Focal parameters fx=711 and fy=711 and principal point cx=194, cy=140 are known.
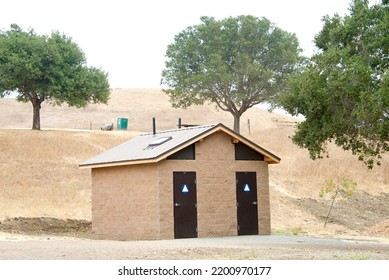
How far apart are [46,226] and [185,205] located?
11935 millimetres

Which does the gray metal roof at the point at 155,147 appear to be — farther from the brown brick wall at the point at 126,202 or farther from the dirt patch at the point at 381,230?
the dirt patch at the point at 381,230

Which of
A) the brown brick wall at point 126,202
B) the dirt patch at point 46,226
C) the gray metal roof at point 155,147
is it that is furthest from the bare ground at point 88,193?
the gray metal roof at point 155,147

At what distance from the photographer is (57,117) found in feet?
318

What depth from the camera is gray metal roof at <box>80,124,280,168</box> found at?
27391mm

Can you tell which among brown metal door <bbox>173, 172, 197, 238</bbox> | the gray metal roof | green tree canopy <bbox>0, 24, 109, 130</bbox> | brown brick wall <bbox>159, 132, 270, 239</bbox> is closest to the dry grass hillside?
green tree canopy <bbox>0, 24, 109, 130</bbox>

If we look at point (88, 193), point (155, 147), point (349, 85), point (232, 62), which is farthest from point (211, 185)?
point (232, 62)

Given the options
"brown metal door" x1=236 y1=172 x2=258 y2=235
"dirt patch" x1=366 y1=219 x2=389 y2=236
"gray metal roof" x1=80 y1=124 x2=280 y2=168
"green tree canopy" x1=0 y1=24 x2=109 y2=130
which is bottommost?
"dirt patch" x1=366 y1=219 x2=389 y2=236

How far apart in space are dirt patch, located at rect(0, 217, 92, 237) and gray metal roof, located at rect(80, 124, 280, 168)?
4.61 meters

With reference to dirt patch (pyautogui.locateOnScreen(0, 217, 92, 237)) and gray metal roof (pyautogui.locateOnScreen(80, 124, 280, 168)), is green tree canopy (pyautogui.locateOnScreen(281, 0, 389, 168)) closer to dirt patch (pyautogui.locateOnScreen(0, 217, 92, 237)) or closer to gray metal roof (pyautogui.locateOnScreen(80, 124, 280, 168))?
gray metal roof (pyautogui.locateOnScreen(80, 124, 280, 168))

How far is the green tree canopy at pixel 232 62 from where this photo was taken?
66.0 meters

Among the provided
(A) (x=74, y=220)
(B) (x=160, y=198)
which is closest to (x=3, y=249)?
(B) (x=160, y=198)

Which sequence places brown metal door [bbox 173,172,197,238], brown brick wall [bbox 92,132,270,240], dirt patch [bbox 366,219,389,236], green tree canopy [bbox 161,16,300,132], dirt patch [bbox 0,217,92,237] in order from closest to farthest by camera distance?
1. brown brick wall [bbox 92,132,270,240]
2. brown metal door [bbox 173,172,197,238]
3. dirt patch [bbox 366,219,389,236]
4. dirt patch [bbox 0,217,92,237]
5. green tree canopy [bbox 161,16,300,132]

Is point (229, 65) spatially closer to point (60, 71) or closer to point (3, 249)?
point (60, 71)

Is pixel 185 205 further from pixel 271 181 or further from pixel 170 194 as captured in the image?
pixel 271 181
